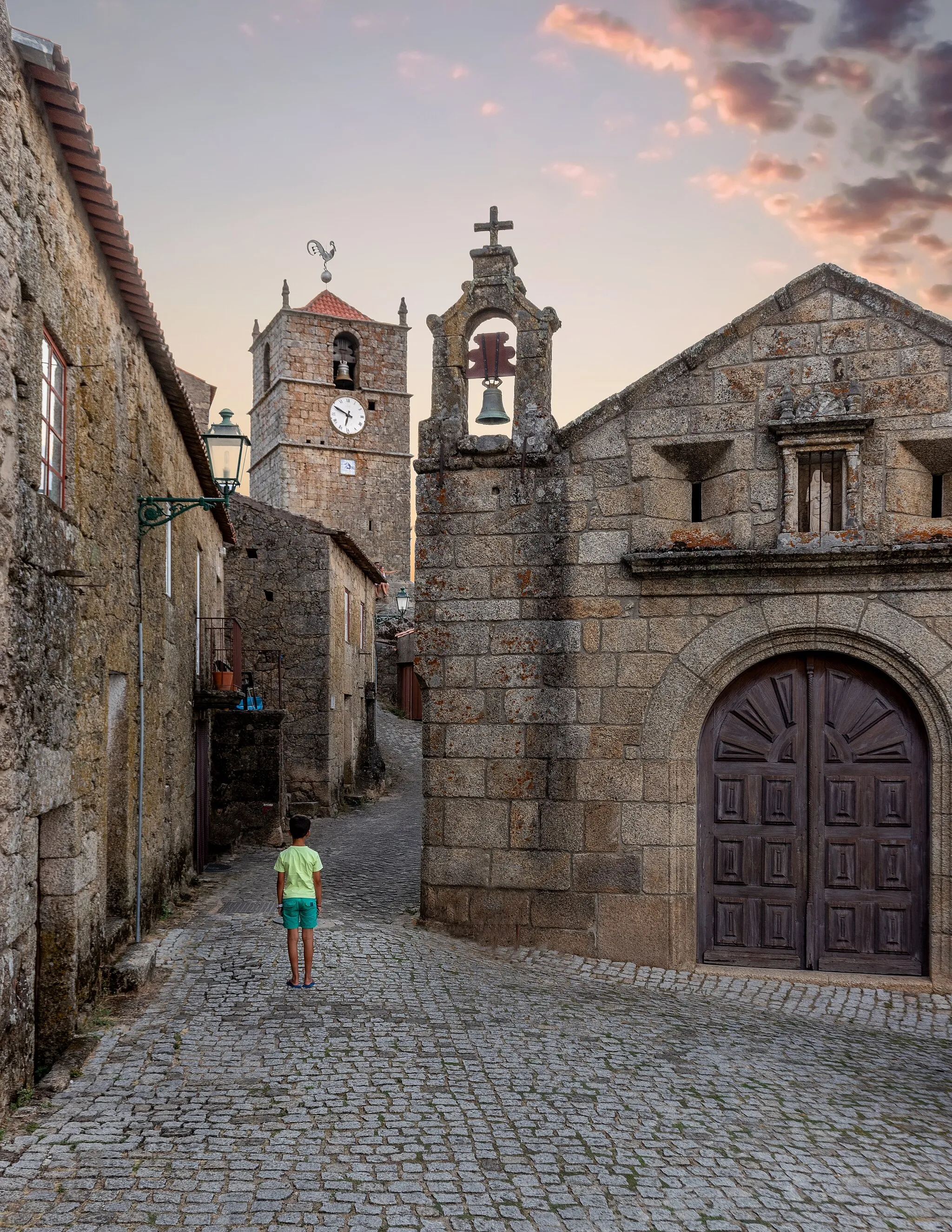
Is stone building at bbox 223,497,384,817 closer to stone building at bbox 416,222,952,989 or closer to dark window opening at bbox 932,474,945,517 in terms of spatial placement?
stone building at bbox 416,222,952,989

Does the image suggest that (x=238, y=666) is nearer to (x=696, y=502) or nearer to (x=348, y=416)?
(x=696, y=502)

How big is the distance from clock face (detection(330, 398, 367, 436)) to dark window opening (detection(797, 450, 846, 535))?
33.7 m

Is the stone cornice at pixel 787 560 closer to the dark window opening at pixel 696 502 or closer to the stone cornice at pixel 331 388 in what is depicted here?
the dark window opening at pixel 696 502

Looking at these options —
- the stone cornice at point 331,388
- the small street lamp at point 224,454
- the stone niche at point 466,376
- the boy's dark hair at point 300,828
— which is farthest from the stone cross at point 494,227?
the stone cornice at point 331,388

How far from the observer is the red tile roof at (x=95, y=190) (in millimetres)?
5160

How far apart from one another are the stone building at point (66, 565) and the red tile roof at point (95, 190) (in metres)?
0.01

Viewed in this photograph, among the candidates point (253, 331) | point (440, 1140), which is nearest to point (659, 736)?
point (440, 1140)

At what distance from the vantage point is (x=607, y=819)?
8320 millimetres

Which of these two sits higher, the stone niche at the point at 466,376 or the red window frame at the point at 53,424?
the stone niche at the point at 466,376

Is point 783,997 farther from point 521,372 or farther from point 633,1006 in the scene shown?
point 521,372

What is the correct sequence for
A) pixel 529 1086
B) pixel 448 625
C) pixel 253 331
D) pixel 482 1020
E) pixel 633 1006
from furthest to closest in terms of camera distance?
pixel 253 331 < pixel 448 625 < pixel 633 1006 < pixel 482 1020 < pixel 529 1086

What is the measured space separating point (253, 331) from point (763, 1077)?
41.4m

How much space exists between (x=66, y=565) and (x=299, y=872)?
2.54 metres

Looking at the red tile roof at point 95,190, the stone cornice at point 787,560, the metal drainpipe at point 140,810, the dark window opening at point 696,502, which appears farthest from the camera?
the dark window opening at point 696,502
